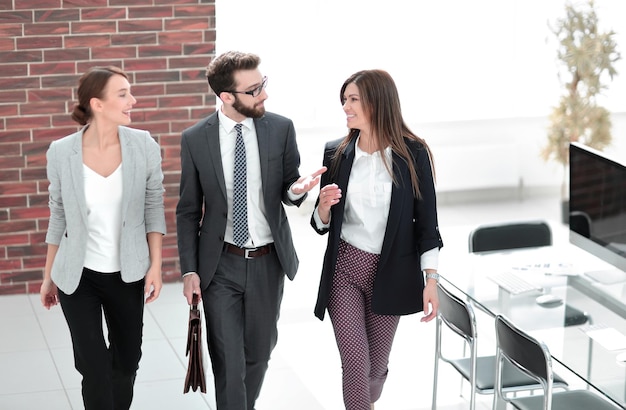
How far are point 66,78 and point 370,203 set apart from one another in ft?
9.73

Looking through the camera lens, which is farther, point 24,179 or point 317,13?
point 317,13

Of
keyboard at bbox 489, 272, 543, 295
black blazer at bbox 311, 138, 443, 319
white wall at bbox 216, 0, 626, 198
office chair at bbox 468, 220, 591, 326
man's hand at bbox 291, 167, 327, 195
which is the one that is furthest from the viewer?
white wall at bbox 216, 0, 626, 198

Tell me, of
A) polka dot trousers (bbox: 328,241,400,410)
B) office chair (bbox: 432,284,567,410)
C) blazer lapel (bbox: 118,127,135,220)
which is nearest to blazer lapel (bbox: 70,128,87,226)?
blazer lapel (bbox: 118,127,135,220)

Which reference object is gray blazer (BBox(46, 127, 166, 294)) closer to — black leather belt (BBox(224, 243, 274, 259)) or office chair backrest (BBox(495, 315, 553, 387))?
black leather belt (BBox(224, 243, 274, 259))

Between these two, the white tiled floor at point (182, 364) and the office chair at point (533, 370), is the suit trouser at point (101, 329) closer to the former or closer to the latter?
the white tiled floor at point (182, 364)

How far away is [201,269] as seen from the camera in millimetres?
3885

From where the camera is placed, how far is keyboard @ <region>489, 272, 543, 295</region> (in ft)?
14.3

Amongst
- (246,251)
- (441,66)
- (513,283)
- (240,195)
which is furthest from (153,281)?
(441,66)

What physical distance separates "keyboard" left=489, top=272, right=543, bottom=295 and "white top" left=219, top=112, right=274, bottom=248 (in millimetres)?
1232

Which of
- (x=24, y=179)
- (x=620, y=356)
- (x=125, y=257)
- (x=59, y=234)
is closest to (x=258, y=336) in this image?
(x=125, y=257)

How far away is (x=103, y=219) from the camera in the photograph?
3738mm

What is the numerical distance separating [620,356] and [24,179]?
12.9 ft

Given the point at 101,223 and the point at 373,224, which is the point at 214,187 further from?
the point at 373,224

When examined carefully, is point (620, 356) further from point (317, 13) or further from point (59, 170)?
point (317, 13)
